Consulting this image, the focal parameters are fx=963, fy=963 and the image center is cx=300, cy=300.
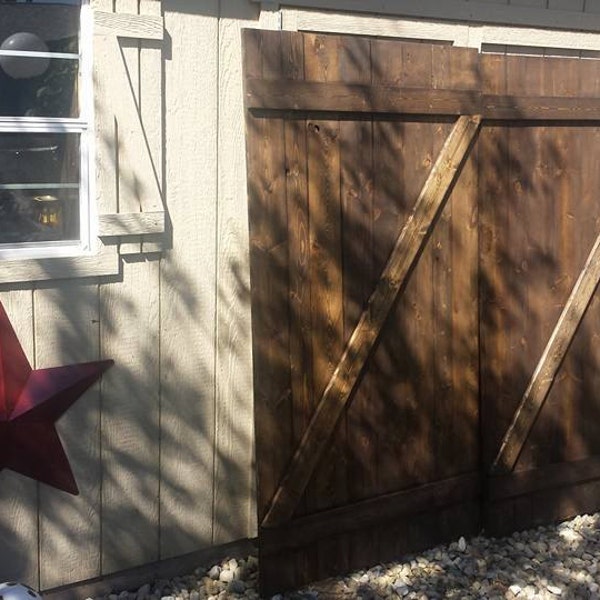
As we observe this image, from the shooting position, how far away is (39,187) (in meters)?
3.82

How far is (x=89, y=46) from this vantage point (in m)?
3.80

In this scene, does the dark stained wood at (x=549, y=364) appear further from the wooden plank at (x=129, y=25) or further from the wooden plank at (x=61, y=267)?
the wooden plank at (x=129, y=25)

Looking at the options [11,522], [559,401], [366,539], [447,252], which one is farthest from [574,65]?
[11,522]

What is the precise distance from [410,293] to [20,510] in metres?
1.95

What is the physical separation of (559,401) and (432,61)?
1.89 meters

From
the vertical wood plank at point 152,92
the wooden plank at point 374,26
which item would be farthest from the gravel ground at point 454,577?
the wooden plank at point 374,26

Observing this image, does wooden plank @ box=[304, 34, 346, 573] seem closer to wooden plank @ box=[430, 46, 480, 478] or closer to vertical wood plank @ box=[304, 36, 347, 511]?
vertical wood plank @ box=[304, 36, 347, 511]

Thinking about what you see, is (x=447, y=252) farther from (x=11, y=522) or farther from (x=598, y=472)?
(x=11, y=522)


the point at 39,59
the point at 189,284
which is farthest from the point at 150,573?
the point at 39,59

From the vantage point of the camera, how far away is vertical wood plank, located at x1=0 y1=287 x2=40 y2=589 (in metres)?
3.72

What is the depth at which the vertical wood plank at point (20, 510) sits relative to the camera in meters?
3.72

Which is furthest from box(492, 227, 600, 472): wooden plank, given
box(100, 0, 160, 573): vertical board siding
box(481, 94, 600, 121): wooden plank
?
box(100, 0, 160, 573): vertical board siding

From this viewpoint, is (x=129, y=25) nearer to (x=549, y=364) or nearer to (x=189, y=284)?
(x=189, y=284)

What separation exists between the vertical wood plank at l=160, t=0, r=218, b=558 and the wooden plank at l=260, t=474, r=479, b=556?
14.5 inches
